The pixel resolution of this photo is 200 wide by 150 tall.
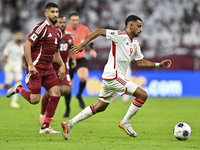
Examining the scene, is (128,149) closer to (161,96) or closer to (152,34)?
(161,96)

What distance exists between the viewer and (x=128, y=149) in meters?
4.52

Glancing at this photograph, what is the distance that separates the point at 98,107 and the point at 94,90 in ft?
31.1

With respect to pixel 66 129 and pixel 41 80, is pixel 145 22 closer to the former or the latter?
pixel 41 80

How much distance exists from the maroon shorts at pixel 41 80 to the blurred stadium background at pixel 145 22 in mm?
9506

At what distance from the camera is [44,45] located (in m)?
5.99

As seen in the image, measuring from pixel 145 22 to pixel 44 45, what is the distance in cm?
1273

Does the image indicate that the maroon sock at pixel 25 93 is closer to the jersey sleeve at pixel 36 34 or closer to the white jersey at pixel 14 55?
the jersey sleeve at pixel 36 34

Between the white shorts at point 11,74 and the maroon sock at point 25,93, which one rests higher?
the maroon sock at point 25,93

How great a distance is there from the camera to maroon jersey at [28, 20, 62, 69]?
5879 millimetres

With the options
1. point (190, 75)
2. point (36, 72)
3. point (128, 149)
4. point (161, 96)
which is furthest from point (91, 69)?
point (128, 149)

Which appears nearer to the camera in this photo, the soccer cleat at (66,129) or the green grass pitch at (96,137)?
the green grass pitch at (96,137)

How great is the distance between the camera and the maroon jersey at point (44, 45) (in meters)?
5.88

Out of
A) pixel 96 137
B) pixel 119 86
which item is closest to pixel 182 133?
pixel 119 86

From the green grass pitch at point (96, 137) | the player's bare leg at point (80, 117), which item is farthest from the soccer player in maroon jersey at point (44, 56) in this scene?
the player's bare leg at point (80, 117)
